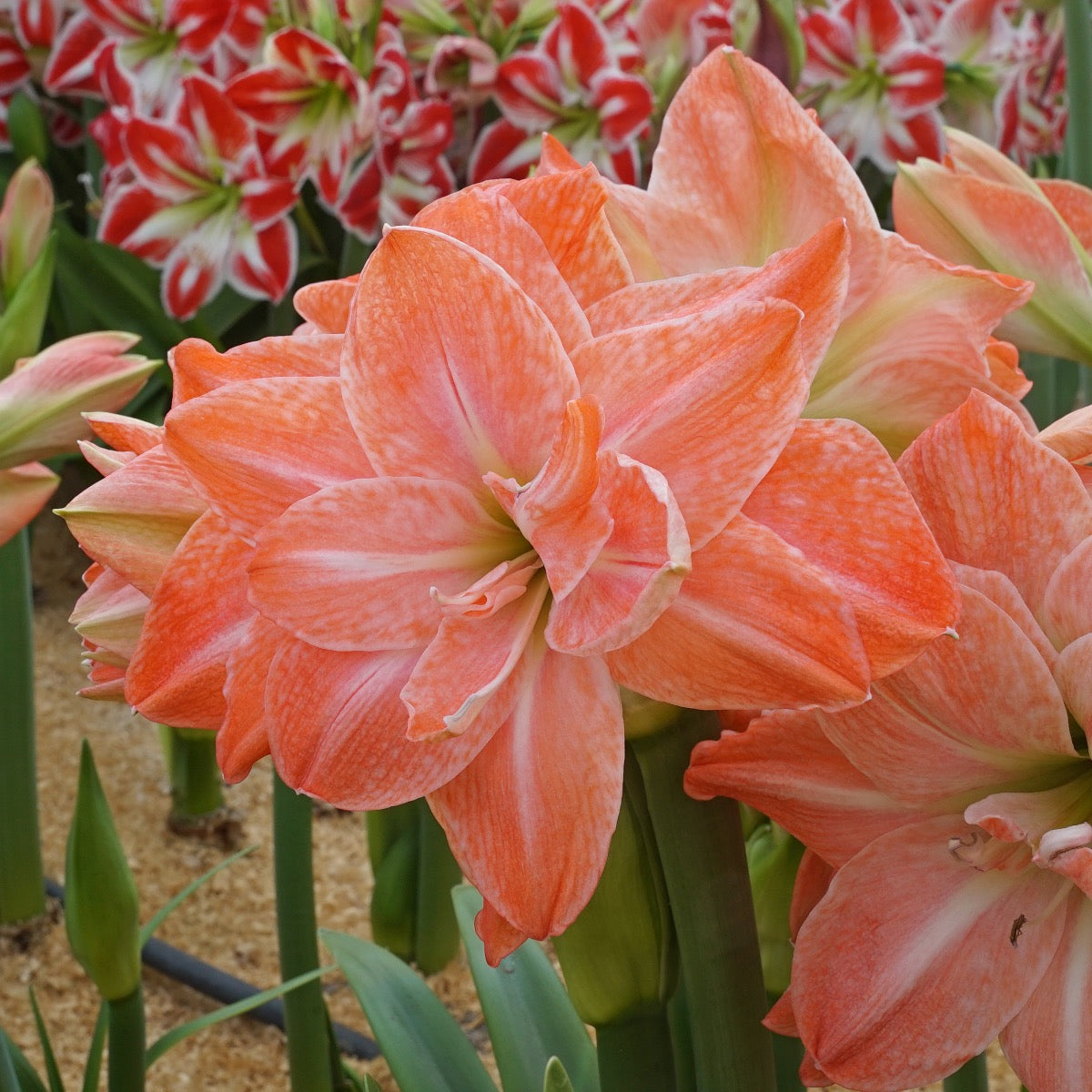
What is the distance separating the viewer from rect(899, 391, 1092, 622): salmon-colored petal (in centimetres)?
27

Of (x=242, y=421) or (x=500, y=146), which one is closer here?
(x=242, y=421)

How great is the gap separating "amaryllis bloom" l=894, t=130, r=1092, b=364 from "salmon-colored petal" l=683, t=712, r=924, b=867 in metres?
Answer: 0.19

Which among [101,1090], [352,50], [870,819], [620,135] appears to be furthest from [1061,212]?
[101,1090]

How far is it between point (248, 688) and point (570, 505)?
0.08 meters

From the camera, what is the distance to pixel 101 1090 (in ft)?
3.33

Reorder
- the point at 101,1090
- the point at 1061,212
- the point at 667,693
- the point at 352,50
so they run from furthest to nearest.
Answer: the point at 352,50 < the point at 101,1090 < the point at 1061,212 < the point at 667,693

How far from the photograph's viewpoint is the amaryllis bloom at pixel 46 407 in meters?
0.58

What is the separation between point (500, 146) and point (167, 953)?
0.73 metres

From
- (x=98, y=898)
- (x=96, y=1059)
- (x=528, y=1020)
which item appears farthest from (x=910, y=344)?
(x=96, y=1059)

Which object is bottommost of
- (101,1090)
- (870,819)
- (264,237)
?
(101,1090)

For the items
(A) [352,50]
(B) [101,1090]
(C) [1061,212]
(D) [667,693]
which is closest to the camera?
(D) [667,693]

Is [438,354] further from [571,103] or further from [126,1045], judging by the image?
[571,103]

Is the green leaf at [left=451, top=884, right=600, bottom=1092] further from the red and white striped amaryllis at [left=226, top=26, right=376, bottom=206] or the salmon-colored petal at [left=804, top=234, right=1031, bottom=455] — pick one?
the red and white striped amaryllis at [left=226, top=26, right=376, bottom=206]

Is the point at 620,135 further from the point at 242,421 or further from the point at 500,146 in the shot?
the point at 242,421
